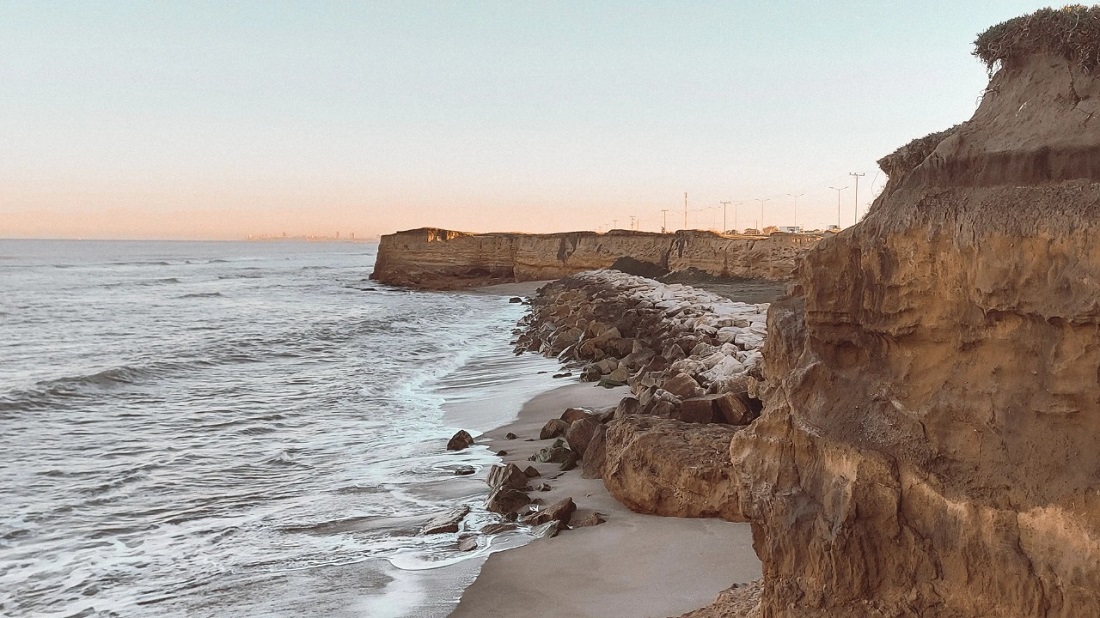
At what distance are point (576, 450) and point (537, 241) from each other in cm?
4490

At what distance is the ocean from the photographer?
6094 mm

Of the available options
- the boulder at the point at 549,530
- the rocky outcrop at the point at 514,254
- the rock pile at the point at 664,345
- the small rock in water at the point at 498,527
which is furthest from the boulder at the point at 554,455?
the rocky outcrop at the point at 514,254

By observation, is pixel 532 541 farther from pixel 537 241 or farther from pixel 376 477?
pixel 537 241

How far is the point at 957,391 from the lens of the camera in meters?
3.06

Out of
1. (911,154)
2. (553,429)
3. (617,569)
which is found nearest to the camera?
→ (911,154)

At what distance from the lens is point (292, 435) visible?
11125 mm

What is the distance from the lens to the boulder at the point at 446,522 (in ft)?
22.7

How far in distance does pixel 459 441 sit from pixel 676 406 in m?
3.21

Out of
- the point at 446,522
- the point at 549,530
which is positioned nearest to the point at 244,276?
the point at 446,522

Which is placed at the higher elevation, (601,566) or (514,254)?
(514,254)

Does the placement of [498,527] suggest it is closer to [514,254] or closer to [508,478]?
[508,478]

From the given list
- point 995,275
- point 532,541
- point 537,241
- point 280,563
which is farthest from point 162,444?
point 537,241

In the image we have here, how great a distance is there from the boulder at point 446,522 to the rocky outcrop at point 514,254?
33.4 meters

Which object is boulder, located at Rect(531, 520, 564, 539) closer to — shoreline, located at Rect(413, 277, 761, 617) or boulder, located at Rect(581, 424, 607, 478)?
shoreline, located at Rect(413, 277, 761, 617)
